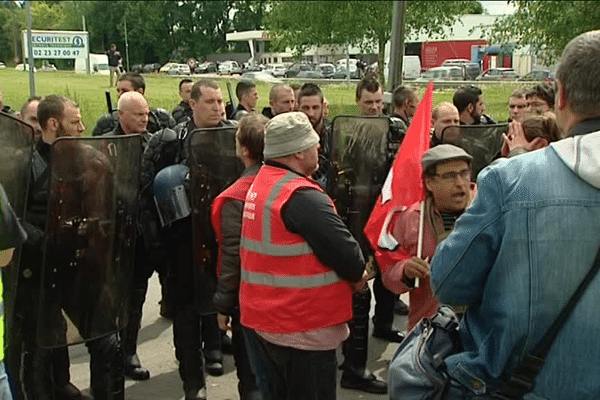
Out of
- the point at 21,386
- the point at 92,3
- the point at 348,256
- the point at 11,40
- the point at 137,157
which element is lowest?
the point at 21,386

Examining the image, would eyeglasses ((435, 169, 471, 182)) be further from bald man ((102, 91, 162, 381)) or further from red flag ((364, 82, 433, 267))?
bald man ((102, 91, 162, 381))

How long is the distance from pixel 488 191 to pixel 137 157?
103 inches

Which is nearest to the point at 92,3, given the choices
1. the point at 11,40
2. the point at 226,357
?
the point at 11,40

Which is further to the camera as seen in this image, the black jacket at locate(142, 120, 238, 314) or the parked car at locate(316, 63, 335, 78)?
the parked car at locate(316, 63, 335, 78)

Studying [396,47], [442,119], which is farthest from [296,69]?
[442,119]

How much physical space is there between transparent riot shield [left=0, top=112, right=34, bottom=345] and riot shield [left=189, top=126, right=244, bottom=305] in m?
1.02

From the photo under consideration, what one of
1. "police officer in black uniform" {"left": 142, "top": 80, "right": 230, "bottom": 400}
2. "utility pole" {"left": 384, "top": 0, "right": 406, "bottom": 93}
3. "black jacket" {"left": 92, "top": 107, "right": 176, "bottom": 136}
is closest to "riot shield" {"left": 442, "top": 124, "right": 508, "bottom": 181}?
"police officer in black uniform" {"left": 142, "top": 80, "right": 230, "bottom": 400}

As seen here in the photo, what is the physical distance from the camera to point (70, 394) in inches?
192

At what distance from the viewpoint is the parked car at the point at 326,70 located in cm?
4538

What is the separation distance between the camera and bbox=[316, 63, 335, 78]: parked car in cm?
4538

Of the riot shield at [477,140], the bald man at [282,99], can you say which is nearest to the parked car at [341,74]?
the bald man at [282,99]

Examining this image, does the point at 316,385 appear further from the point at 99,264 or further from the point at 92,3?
the point at 92,3

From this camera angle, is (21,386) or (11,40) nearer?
(21,386)

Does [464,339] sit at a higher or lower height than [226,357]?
higher
